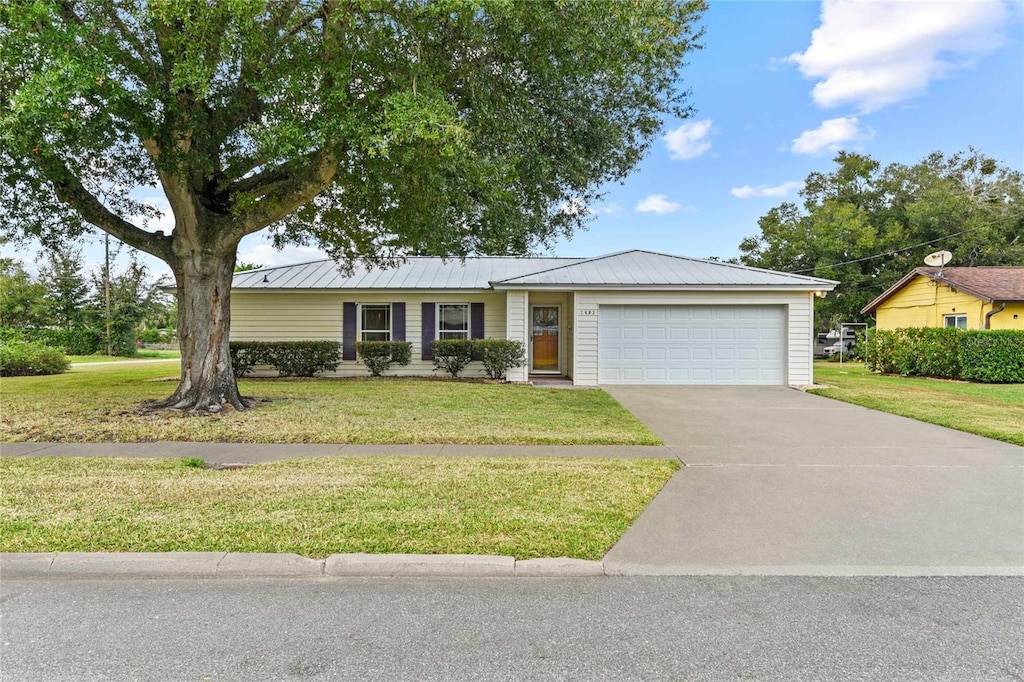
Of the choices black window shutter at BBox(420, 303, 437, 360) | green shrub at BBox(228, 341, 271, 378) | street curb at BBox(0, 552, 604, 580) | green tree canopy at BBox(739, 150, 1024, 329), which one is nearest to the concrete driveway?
street curb at BBox(0, 552, 604, 580)

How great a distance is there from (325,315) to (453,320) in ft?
12.2

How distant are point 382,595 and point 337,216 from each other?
9.06 meters

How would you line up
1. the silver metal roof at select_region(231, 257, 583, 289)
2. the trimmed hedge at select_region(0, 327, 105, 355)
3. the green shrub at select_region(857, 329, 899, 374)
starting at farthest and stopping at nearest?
1. the trimmed hedge at select_region(0, 327, 105, 355)
2. the green shrub at select_region(857, 329, 899, 374)
3. the silver metal roof at select_region(231, 257, 583, 289)

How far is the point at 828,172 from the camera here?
34.1m

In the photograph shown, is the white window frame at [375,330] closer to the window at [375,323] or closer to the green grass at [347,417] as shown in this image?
the window at [375,323]

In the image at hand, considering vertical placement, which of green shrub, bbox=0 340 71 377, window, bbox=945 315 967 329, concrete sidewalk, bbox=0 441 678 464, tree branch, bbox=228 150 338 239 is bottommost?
concrete sidewalk, bbox=0 441 678 464

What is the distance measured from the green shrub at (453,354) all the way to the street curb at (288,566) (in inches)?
451

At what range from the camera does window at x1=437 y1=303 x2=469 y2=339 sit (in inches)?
614

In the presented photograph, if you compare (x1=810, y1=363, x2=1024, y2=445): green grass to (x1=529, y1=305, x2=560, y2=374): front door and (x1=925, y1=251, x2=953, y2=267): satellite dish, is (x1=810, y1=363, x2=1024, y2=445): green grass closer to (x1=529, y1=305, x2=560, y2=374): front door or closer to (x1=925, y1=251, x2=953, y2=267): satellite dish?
(x1=925, y1=251, x2=953, y2=267): satellite dish

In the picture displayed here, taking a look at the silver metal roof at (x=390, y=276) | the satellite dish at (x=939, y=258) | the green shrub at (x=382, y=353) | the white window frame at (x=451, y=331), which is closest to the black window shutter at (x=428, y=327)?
the white window frame at (x=451, y=331)

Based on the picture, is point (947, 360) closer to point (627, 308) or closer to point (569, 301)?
point (627, 308)

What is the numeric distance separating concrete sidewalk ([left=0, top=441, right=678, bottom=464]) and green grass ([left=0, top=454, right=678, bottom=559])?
0.36 meters

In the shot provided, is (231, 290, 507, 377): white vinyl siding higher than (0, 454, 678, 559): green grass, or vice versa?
(231, 290, 507, 377): white vinyl siding

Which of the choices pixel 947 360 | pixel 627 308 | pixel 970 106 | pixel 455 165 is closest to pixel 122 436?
pixel 455 165
